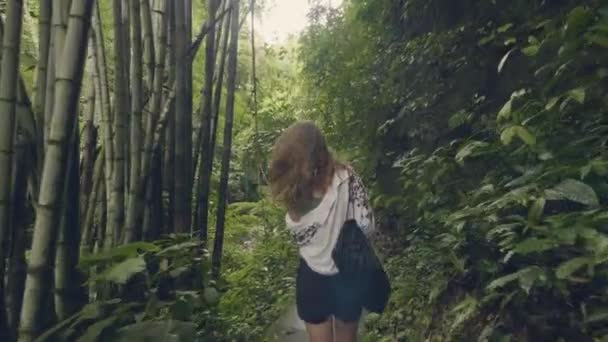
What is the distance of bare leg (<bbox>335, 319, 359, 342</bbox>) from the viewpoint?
2170mm

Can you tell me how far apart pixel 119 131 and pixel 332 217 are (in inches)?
31.3

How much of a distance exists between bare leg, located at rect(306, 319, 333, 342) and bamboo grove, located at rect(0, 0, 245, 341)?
0.73m

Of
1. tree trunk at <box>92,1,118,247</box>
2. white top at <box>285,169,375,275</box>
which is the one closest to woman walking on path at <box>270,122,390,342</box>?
white top at <box>285,169,375,275</box>

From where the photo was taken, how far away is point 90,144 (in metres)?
2.26

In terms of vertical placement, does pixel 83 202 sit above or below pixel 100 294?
above

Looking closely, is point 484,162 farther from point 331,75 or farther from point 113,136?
point 331,75

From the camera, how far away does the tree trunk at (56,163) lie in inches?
54.5

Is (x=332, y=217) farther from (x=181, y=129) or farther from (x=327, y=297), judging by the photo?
(x=181, y=129)

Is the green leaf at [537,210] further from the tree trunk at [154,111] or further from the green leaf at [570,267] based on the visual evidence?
the tree trunk at [154,111]

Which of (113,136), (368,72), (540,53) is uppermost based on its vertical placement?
(368,72)

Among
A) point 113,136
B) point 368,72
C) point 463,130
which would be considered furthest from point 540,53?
point 368,72

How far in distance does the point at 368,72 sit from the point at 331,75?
66cm

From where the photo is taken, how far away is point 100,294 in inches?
75.3

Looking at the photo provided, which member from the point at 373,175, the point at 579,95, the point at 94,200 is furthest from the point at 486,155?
the point at 373,175
